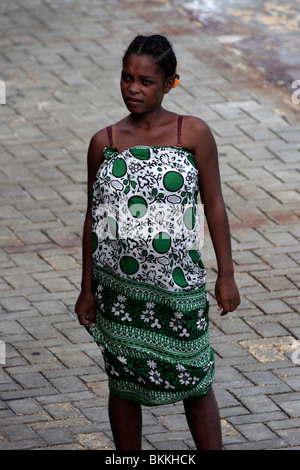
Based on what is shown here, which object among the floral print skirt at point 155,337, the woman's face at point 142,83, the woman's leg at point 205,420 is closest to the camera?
the woman's face at point 142,83

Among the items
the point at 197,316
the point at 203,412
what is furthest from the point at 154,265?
the point at 203,412

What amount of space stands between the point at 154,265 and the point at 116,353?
1.28 ft

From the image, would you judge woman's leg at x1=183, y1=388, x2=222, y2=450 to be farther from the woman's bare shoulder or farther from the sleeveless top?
the woman's bare shoulder

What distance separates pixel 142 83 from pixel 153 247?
0.60m

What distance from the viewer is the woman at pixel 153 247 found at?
3.84m

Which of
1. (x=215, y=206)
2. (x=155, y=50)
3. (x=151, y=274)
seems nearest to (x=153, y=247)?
(x=151, y=274)

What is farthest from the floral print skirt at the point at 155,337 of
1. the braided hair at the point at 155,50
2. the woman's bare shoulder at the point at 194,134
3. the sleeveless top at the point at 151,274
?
the braided hair at the point at 155,50

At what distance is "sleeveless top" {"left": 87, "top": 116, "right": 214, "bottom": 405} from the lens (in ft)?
12.6

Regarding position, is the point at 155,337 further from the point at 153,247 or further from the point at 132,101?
the point at 132,101

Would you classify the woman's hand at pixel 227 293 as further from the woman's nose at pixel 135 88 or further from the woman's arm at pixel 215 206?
the woman's nose at pixel 135 88

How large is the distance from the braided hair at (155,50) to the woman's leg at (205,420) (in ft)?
→ 4.13

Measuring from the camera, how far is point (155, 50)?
384 cm
